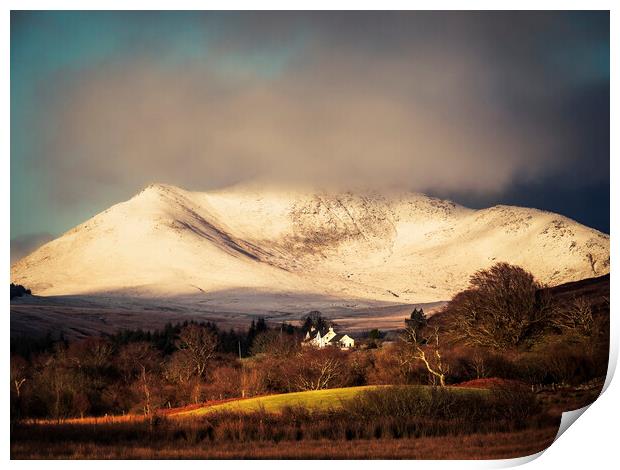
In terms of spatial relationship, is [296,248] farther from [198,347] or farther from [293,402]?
[293,402]

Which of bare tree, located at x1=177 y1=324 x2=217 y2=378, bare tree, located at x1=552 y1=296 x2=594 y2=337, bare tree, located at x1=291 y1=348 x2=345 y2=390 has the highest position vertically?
bare tree, located at x1=552 y1=296 x2=594 y2=337

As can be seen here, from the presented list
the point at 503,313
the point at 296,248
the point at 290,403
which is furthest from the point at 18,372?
the point at 296,248

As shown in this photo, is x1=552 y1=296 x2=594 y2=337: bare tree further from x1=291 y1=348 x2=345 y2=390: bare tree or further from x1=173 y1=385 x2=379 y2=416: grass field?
x1=291 y1=348 x2=345 y2=390: bare tree

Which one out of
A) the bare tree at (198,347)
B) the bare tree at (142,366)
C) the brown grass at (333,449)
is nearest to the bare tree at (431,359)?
the brown grass at (333,449)

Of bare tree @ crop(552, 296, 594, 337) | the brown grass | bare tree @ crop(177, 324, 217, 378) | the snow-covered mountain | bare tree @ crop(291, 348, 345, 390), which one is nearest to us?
the brown grass

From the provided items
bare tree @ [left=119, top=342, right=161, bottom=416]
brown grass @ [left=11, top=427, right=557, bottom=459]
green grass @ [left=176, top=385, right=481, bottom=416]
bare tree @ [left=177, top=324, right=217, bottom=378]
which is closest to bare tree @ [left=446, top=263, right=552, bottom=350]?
green grass @ [left=176, top=385, right=481, bottom=416]

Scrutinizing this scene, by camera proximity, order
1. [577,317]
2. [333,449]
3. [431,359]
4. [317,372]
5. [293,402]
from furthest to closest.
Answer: [317,372], [431,359], [577,317], [293,402], [333,449]
